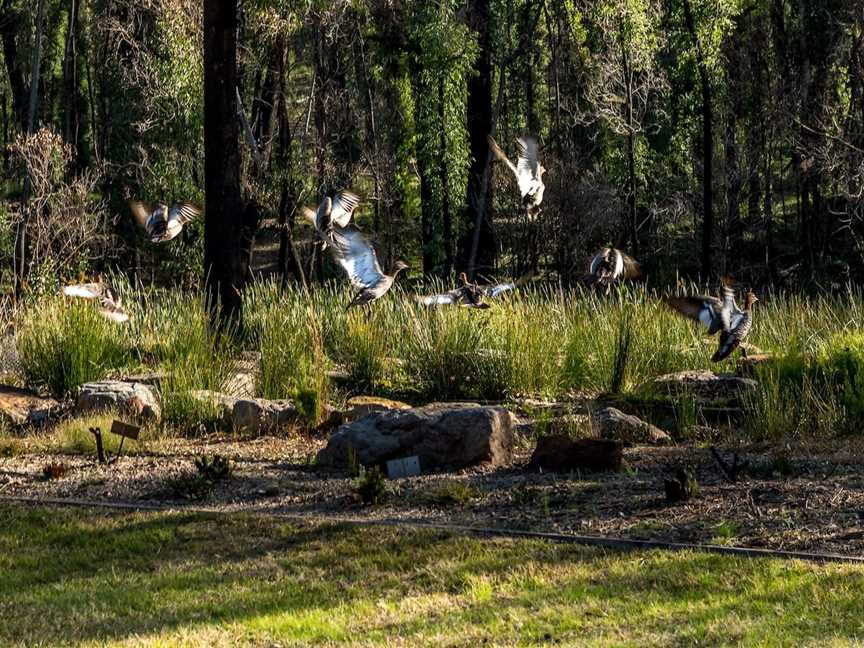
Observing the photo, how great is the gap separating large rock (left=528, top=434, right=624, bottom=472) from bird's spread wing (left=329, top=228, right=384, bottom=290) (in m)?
3.36

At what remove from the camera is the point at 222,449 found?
9.81 metres

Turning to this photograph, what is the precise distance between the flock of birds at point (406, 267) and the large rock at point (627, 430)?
745mm

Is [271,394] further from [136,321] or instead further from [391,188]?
[391,188]

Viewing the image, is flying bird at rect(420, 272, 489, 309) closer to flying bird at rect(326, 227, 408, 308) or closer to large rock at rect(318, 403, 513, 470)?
flying bird at rect(326, 227, 408, 308)

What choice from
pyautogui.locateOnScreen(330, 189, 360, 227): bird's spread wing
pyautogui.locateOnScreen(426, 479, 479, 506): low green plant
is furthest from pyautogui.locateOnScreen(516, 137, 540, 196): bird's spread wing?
pyautogui.locateOnScreen(426, 479, 479, 506): low green plant

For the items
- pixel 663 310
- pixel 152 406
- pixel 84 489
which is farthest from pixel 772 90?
pixel 84 489

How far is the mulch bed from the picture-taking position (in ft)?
21.5

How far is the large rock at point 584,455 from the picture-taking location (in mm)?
8180

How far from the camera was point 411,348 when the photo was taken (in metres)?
12.4

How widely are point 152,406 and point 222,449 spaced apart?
126cm

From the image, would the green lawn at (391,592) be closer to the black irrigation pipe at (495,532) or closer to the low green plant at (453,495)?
the black irrigation pipe at (495,532)

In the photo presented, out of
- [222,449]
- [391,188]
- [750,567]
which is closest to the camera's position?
[750,567]

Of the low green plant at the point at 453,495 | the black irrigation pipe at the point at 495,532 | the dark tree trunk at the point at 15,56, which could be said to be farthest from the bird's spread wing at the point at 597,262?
the dark tree trunk at the point at 15,56

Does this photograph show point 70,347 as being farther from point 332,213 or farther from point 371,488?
point 371,488
